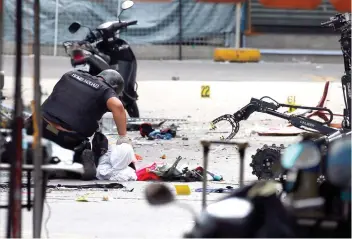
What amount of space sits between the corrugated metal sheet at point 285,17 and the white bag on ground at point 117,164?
14.8 m

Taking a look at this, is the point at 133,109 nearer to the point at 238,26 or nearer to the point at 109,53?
the point at 109,53

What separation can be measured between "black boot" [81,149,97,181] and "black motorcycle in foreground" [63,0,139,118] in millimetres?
3300

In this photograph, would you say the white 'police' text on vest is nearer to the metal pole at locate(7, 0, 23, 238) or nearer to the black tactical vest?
the black tactical vest

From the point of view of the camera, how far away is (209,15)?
23375mm

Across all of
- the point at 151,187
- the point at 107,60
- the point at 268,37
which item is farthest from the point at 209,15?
the point at 151,187

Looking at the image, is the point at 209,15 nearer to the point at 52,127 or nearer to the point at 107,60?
the point at 107,60

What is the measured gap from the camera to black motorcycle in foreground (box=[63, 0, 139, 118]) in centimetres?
1269

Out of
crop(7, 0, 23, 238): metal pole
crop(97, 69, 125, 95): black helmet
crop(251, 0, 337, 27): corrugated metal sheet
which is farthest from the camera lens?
crop(251, 0, 337, 27): corrugated metal sheet

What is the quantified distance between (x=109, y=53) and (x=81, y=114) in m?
4.08

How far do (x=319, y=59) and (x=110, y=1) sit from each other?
511 cm

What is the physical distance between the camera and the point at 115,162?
31.1ft

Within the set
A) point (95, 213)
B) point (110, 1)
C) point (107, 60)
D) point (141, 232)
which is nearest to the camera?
point (141, 232)

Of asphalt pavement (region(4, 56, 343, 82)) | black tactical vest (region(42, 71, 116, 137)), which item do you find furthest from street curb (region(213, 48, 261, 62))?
black tactical vest (region(42, 71, 116, 137))

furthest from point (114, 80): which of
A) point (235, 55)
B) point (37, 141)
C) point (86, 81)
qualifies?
point (235, 55)
